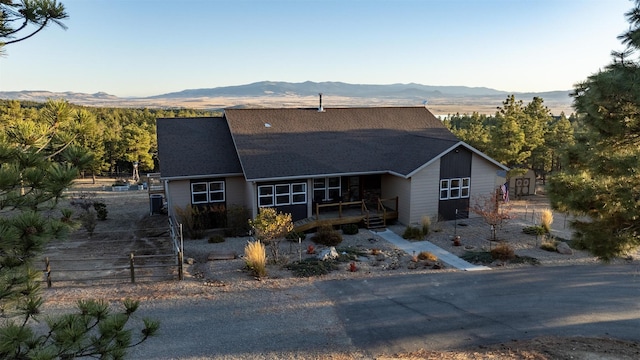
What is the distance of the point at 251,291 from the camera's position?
13.2 meters

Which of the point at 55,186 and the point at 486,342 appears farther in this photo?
the point at 486,342

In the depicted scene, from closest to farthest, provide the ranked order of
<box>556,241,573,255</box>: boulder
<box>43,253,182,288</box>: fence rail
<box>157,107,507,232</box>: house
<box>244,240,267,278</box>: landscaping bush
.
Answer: <box>43,253,182,288</box>: fence rail, <box>244,240,267,278</box>: landscaping bush, <box>556,241,573,255</box>: boulder, <box>157,107,507,232</box>: house

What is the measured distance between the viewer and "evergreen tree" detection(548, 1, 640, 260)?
28.0 ft

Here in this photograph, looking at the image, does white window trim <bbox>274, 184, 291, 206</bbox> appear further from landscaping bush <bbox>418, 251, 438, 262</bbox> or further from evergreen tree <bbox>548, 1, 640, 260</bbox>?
evergreen tree <bbox>548, 1, 640, 260</bbox>

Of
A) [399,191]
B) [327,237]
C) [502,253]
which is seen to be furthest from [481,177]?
[327,237]

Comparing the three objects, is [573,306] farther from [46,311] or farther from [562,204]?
[46,311]

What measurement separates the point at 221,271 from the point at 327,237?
16.8 ft

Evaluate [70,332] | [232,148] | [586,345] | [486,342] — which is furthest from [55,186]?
[232,148]

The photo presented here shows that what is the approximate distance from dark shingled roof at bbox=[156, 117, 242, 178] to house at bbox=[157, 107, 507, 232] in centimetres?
5

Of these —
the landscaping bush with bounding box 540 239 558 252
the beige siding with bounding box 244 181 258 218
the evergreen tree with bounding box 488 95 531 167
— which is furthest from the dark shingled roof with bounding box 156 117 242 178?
the evergreen tree with bounding box 488 95 531 167

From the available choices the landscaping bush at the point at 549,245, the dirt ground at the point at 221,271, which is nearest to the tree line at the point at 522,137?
the landscaping bush at the point at 549,245

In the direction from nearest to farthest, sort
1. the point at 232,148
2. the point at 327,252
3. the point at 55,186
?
the point at 55,186
the point at 327,252
the point at 232,148

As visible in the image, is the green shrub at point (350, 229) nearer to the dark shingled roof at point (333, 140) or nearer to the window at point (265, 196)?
the dark shingled roof at point (333, 140)

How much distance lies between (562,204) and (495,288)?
15.3 ft
